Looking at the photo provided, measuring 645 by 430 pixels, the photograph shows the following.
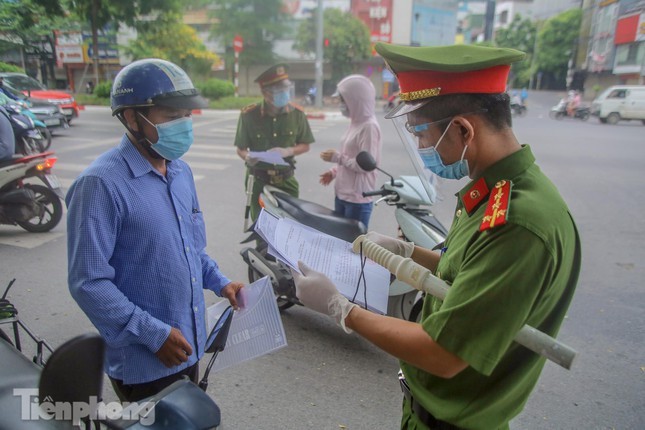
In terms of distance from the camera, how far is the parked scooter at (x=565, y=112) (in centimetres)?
1995

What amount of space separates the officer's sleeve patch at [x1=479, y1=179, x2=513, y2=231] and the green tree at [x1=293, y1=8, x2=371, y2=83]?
1237 inches

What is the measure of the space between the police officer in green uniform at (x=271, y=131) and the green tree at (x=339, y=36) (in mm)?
28156

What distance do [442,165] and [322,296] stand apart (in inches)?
21.3

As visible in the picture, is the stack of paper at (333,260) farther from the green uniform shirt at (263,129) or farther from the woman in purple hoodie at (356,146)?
the green uniform shirt at (263,129)

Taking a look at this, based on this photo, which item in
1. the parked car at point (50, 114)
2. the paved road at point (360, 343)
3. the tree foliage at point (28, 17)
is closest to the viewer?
the tree foliage at point (28, 17)

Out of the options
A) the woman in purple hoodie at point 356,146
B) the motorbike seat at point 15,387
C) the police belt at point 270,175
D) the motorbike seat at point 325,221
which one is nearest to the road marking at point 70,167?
the police belt at point 270,175

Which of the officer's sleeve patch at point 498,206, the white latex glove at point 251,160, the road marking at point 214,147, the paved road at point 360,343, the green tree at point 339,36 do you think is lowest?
the paved road at point 360,343

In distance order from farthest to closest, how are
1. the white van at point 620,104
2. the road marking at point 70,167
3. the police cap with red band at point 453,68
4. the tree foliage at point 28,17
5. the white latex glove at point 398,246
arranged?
1. the white van at point 620,104
2. the road marking at point 70,167
3. the tree foliage at point 28,17
4. the white latex glove at point 398,246
5. the police cap with red band at point 453,68

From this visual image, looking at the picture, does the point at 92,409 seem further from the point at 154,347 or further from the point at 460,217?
the point at 460,217

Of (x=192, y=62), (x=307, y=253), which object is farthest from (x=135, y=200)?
(x=192, y=62)

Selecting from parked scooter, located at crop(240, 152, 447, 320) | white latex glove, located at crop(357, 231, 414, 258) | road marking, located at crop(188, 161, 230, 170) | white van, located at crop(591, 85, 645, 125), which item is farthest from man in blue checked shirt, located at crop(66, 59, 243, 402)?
white van, located at crop(591, 85, 645, 125)

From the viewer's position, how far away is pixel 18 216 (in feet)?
16.5

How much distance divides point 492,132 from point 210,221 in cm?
489

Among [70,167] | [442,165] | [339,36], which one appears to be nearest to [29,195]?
[70,167]
